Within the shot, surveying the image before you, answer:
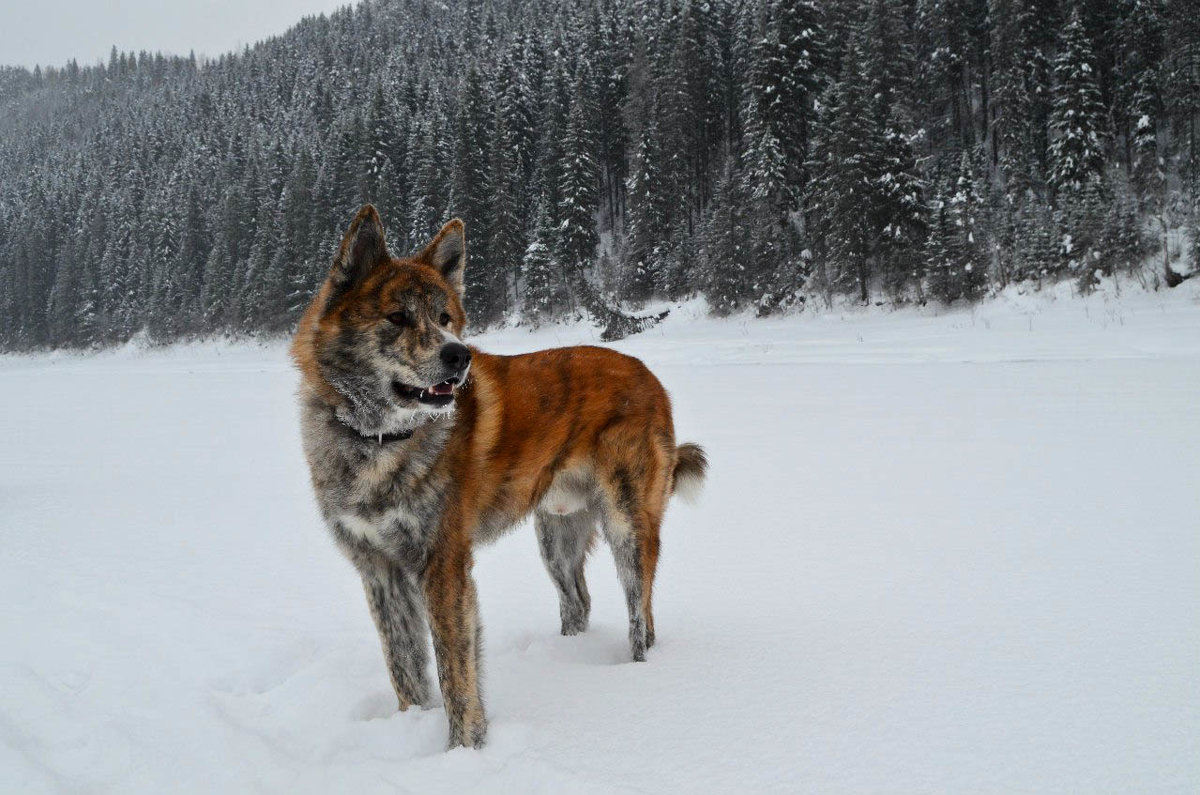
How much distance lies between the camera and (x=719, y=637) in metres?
3.42

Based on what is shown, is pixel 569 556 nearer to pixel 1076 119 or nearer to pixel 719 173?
pixel 1076 119

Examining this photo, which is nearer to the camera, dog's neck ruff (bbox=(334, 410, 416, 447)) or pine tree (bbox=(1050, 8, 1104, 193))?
dog's neck ruff (bbox=(334, 410, 416, 447))

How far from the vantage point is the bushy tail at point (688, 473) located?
388cm

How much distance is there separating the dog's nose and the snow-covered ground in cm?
146

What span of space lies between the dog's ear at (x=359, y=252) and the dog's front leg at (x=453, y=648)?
1146 mm

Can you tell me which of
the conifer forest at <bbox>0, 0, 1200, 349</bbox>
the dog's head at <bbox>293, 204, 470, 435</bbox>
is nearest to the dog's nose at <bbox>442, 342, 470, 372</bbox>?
the dog's head at <bbox>293, 204, 470, 435</bbox>

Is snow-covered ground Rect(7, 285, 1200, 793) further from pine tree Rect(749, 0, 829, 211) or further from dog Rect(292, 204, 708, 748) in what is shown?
pine tree Rect(749, 0, 829, 211)

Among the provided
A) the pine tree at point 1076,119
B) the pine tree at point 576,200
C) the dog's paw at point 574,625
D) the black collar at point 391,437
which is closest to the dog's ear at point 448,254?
the black collar at point 391,437

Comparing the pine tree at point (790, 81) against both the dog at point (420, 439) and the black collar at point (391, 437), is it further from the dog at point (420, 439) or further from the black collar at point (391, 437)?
the black collar at point (391, 437)

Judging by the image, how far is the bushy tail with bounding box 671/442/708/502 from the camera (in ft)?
12.7

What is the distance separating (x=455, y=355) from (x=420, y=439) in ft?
1.35

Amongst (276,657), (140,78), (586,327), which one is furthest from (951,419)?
(140,78)

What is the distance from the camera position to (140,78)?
151375 millimetres

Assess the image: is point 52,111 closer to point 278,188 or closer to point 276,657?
point 278,188
